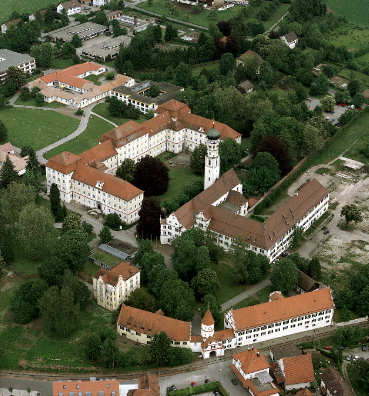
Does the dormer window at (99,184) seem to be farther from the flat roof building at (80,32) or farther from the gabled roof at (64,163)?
the flat roof building at (80,32)

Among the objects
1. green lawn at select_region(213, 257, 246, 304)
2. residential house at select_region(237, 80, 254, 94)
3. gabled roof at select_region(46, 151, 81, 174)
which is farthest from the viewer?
residential house at select_region(237, 80, 254, 94)

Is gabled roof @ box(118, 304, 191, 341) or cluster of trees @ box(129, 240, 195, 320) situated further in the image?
cluster of trees @ box(129, 240, 195, 320)

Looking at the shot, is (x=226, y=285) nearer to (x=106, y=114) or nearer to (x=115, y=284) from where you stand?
(x=115, y=284)

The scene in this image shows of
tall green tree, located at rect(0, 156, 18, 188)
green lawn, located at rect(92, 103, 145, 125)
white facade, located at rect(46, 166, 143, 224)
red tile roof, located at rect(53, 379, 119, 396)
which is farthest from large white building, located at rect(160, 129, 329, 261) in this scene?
Answer: green lawn, located at rect(92, 103, 145, 125)

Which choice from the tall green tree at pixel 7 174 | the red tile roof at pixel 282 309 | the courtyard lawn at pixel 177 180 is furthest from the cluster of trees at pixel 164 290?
the tall green tree at pixel 7 174

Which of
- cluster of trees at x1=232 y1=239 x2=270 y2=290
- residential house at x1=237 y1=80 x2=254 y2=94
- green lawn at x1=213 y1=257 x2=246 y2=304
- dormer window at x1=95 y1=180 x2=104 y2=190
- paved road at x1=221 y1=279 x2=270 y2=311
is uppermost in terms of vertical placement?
cluster of trees at x1=232 y1=239 x2=270 y2=290

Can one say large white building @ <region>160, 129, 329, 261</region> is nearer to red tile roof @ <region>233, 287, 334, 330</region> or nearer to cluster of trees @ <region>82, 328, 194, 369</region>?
red tile roof @ <region>233, 287, 334, 330</region>

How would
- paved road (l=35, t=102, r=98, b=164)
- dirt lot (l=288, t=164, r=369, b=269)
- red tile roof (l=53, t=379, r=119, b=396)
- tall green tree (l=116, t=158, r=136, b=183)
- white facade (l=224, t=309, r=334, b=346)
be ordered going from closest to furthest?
red tile roof (l=53, t=379, r=119, b=396), white facade (l=224, t=309, r=334, b=346), dirt lot (l=288, t=164, r=369, b=269), tall green tree (l=116, t=158, r=136, b=183), paved road (l=35, t=102, r=98, b=164)
